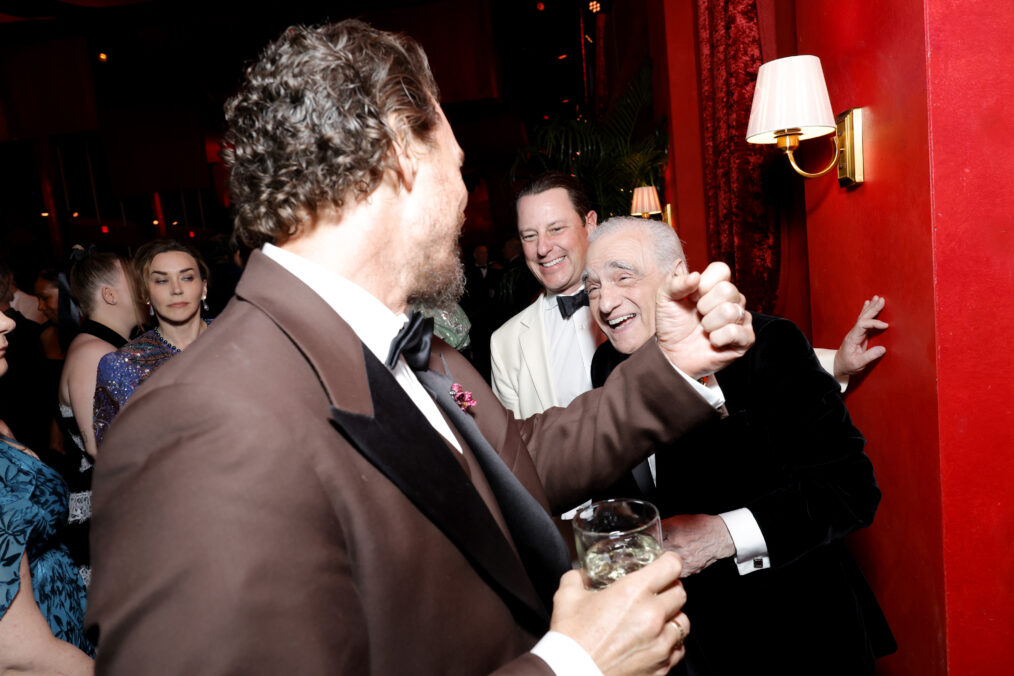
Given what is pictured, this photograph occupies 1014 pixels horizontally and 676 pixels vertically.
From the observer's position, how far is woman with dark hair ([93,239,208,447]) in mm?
2693

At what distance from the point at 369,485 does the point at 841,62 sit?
2266 mm

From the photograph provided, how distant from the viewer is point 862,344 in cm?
213

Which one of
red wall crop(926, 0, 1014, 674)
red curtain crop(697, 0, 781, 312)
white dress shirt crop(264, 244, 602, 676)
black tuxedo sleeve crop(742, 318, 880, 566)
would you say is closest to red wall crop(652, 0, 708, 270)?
red curtain crop(697, 0, 781, 312)

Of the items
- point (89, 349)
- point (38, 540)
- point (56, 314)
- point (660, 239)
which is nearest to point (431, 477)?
point (38, 540)

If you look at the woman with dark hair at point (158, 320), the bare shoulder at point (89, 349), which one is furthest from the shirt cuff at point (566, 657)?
the bare shoulder at point (89, 349)

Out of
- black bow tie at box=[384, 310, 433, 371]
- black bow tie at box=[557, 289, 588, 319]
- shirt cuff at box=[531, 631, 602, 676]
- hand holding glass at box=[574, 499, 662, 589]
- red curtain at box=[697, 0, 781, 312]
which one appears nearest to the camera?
shirt cuff at box=[531, 631, 602, 676]

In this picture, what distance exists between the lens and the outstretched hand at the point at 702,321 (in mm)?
1058

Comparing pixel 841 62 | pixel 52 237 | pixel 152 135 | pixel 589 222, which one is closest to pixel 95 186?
pixel 52 237

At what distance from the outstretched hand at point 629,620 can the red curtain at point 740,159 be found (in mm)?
2831

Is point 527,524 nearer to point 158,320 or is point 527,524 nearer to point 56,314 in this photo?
point 158,320

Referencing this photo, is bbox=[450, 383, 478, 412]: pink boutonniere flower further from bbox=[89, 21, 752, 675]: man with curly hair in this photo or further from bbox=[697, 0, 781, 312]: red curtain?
bbox=[697, 0, 781, 312]: red curtain

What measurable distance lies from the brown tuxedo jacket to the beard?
8.3 inches

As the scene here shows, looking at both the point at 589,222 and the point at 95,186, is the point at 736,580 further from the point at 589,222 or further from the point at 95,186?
the point at 95,186

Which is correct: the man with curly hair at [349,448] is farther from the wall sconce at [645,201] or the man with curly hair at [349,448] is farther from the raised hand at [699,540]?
the wall sconce at [645,201]
